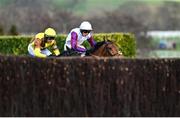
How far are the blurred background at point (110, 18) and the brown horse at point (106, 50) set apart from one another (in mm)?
29219

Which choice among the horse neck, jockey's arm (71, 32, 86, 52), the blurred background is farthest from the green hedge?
the blurred background

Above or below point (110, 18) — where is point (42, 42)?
above

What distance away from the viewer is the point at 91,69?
37.5ft

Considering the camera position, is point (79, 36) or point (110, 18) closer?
point (79, 36)

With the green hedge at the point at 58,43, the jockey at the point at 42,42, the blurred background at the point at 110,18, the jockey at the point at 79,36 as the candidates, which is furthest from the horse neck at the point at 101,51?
the blurred background at the point at 110,18

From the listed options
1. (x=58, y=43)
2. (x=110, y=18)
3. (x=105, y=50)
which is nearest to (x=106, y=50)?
(x=105, y=50)

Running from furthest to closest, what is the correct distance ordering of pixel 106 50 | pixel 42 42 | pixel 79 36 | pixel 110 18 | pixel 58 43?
1. pixel 110 18
2. pixel 58 43
3. pixel 79 36
4. pixel 42 42
5. pixel 106 50

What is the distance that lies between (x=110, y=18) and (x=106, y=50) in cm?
4635

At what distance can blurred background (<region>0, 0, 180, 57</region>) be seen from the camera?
56531mm

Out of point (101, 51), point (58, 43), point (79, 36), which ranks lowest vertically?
point (58, 43)

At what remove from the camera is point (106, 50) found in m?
14.9

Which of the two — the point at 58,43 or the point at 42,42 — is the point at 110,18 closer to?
the point at 58,43

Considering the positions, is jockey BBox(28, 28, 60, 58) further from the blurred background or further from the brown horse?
the blurred background

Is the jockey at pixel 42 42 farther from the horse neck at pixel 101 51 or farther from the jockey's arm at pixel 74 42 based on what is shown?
the horse neck at pixel 101 51
